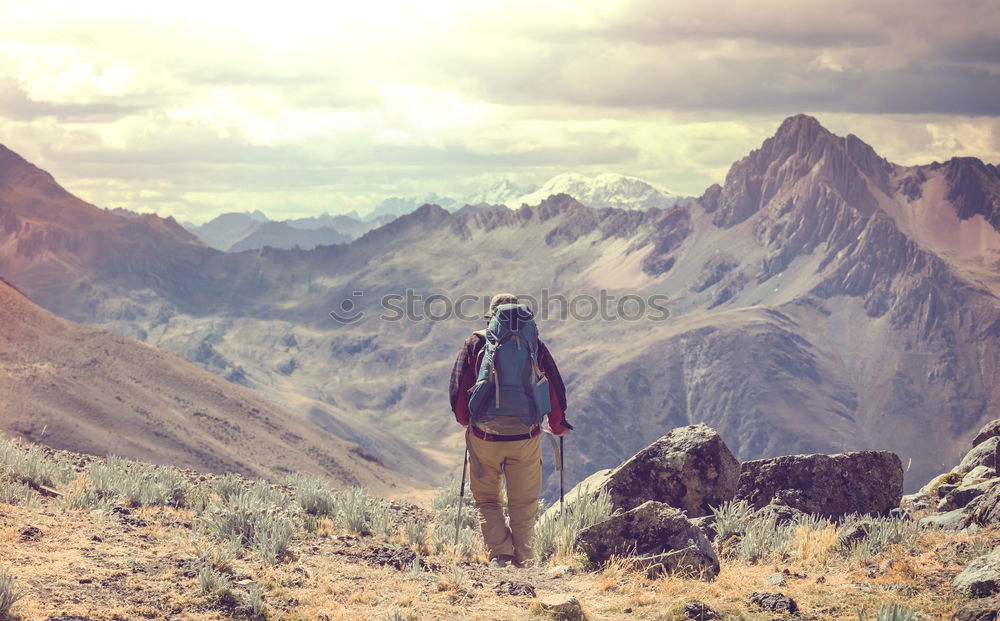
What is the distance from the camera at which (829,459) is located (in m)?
14.8

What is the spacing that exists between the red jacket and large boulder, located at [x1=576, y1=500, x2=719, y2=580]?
1642mm

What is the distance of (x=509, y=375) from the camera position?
487 inches

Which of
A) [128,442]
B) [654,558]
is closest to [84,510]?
[654,558]

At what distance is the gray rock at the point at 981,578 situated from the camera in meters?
9.50

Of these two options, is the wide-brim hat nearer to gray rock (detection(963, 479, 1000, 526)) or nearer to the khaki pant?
the khaki pant

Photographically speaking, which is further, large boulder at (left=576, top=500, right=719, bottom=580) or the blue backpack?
the blue backpack

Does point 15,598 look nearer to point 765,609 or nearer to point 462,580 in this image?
point 462,580

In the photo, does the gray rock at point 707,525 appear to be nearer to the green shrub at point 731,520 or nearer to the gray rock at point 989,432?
the green shrub at point 731,520

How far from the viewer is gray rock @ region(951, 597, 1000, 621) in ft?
28.4

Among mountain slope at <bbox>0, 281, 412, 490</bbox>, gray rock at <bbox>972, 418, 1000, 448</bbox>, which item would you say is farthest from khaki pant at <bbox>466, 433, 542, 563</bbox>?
mountain slope at <bbox>0, 281, 412, 490</bbox>

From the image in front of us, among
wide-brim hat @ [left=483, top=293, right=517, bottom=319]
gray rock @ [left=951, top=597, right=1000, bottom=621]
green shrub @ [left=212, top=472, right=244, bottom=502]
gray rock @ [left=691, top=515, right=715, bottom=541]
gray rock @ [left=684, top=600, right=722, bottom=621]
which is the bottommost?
gray rock @ [left=691, top=515, right=715, bottom=541]

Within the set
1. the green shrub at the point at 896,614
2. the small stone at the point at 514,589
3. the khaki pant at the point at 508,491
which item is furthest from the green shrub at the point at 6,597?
the green shrub at the point at 896,614

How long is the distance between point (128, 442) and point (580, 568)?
68.8m

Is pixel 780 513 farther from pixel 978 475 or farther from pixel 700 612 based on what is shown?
pixel 978 475
